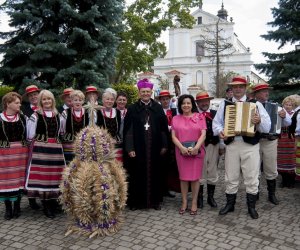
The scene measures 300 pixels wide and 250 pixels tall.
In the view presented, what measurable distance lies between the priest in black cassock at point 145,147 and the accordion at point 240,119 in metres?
1.10

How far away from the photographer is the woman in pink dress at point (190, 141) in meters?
5.36

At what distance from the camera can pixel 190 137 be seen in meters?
5.38

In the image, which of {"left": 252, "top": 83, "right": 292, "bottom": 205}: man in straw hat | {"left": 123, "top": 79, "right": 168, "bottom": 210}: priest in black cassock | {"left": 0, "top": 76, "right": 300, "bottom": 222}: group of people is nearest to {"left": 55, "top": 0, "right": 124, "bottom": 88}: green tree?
{"left": 0, "top": 76, "right": 300, "bottom": 222}: group of people

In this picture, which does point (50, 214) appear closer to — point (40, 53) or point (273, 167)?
point (273, 167)

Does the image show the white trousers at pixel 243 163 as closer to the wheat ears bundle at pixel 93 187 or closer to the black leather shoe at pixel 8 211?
the wheat ears bundle at pixel 93 187

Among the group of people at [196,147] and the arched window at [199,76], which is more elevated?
the arched window at [199,76]

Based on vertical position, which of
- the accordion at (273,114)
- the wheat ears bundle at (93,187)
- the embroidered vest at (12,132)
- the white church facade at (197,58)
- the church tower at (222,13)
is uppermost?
the church tower at (222,13)

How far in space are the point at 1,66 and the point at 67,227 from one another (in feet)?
27.8

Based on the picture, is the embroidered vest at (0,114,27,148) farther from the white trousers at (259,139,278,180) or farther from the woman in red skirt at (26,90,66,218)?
the white trousers at (259,139,278,180)

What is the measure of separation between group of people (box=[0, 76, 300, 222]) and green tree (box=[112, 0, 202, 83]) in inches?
824

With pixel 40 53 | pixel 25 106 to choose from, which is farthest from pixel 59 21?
pixel 25 106

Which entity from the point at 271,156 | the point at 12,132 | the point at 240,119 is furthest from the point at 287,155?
the point at 12,132

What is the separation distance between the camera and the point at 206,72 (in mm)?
49469

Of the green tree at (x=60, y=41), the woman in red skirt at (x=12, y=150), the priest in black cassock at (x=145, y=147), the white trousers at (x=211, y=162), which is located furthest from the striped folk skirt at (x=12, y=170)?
the green tree at (x=60, y=41)
